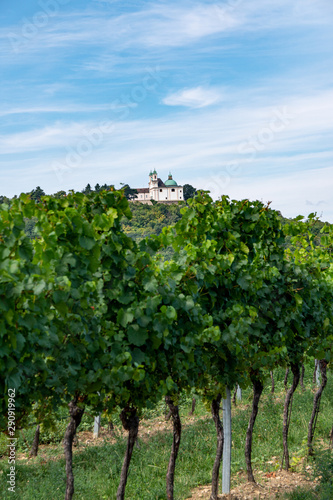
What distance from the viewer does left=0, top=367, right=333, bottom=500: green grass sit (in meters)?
7.88

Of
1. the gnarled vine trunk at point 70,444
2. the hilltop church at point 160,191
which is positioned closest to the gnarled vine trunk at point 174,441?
the gnarled vine trunk at point 70,444

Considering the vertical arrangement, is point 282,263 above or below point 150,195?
below

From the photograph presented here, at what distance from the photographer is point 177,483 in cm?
824

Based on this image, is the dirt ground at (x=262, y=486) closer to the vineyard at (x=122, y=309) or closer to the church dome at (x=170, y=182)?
the vineyard at (x=122, y=309)

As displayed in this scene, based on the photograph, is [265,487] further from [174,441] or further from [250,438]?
[174,441]

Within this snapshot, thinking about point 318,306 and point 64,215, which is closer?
point 64,215

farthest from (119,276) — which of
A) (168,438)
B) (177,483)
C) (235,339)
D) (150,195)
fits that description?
(150,195)

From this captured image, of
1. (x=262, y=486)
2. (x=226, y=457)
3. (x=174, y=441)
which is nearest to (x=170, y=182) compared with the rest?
(x=262, y=486)

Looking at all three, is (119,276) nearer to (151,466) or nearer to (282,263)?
(282,263)

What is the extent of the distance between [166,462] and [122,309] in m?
5.62

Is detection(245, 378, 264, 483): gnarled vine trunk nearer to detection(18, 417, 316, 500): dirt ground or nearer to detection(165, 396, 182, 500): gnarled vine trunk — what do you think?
detection(18, 417, 316, 500): dirt ground

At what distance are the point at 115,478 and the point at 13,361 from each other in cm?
589

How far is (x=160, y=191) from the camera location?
12362 centimetres

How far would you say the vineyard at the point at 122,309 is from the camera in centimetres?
382
